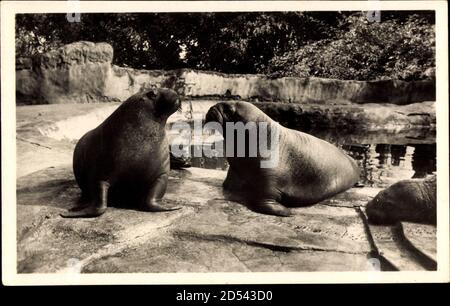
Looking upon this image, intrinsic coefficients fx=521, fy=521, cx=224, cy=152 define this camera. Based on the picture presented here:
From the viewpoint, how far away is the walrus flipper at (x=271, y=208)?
541 cm

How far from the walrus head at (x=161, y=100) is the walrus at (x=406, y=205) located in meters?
2.35

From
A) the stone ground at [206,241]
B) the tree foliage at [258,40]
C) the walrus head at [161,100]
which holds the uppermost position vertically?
the tree foliage at [258,40]

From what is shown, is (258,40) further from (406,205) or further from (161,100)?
(406,205)

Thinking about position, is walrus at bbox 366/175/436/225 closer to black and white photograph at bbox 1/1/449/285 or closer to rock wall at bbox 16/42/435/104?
black and white photograph at bbox 1/1/449/285

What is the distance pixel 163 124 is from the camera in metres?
5.45

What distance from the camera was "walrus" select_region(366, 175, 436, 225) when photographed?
5379mm

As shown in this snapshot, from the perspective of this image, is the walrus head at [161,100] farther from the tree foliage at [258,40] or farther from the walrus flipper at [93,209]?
the tree foliage at [258,40]

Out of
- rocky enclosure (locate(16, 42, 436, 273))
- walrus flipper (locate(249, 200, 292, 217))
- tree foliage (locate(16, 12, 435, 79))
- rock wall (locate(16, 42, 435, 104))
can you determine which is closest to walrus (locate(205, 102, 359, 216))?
walrus flipper (locate(249, 200, 292, 217))

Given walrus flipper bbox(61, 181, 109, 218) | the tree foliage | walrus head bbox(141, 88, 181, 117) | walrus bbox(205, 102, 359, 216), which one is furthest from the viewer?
the tree foliage

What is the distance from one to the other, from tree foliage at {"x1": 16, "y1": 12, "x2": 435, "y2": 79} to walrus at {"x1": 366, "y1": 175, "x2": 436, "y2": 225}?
1.52m

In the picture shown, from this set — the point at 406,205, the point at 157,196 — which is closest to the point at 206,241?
the point at 157,196

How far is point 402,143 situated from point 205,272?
3295 millimetres

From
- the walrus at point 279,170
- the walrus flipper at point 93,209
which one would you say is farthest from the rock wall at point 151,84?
the walrus flipper at point 93,209

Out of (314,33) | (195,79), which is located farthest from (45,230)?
(314,33)
